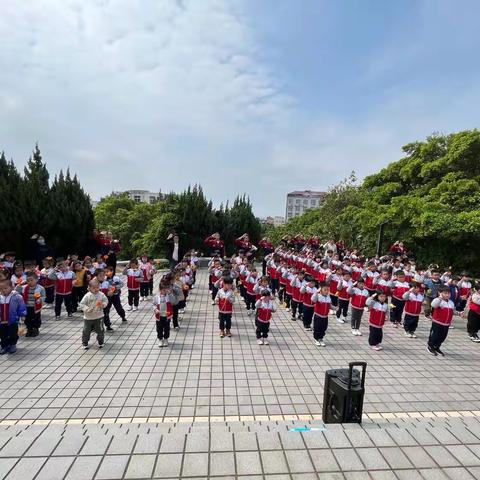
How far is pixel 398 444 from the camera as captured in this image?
13.1 ft

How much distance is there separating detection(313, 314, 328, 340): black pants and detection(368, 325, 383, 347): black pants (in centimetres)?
116

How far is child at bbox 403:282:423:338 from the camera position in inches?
371

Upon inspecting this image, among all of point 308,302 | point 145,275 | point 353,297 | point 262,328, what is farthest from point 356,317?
point 145,275

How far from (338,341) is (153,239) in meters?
14.9

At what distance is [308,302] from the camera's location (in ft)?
31.9

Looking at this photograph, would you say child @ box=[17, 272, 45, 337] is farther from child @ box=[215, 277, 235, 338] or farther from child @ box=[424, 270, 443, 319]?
child @ box=[424, 270, 443, 319]

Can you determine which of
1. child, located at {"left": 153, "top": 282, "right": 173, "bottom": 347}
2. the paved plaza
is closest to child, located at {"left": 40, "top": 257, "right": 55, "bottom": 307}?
the paved plaza

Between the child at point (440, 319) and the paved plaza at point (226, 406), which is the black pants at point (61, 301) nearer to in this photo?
the paved plaza at point (226, 406)

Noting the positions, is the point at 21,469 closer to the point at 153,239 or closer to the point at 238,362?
the point at 238,362

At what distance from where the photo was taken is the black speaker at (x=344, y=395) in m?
4.63

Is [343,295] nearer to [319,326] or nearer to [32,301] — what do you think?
[319,326]

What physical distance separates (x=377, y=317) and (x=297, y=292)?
112 inches

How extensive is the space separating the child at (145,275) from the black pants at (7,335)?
440 centimetres

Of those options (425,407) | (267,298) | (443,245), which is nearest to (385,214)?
(443,245)
